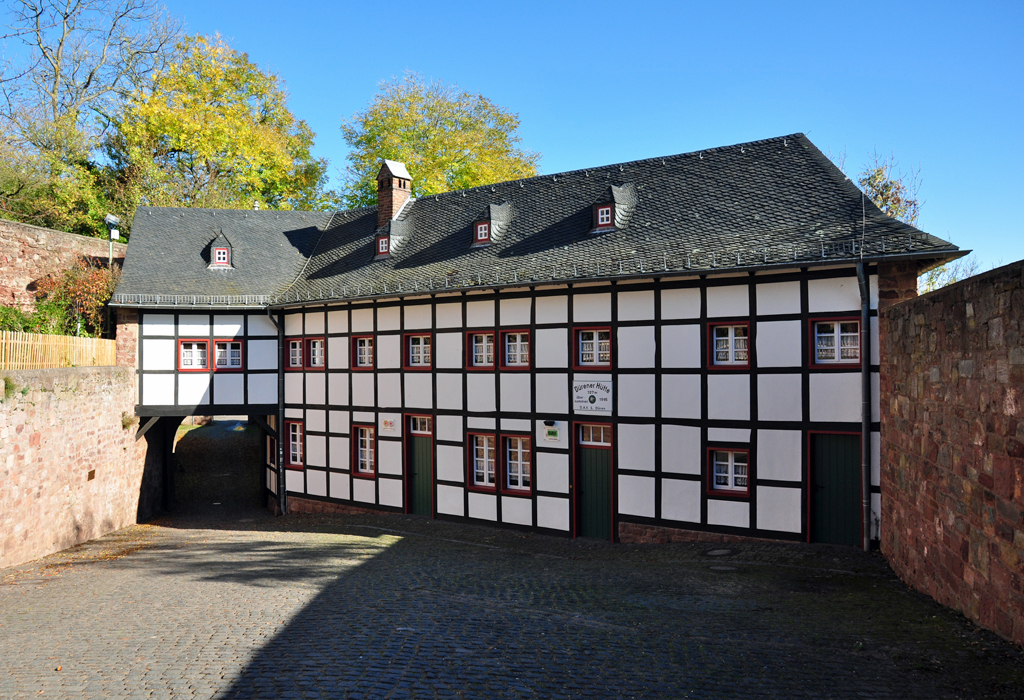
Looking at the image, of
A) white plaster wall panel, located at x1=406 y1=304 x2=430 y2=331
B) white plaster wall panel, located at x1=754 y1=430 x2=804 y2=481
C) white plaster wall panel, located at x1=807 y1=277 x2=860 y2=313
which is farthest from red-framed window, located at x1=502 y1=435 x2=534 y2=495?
white plaster wall panel, located at x1=807 y1=277 x2=860 y2=313

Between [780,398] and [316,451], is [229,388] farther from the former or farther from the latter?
[780,398]

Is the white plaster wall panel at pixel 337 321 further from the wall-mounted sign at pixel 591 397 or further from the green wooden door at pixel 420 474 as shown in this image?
the wall-mounted sign at pixel 591 397

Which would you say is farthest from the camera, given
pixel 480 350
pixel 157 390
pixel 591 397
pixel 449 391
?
pixel 157 390

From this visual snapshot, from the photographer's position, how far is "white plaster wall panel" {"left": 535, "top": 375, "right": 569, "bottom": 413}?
1366cm

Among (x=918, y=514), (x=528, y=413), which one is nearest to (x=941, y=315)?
(x=918, y=514)

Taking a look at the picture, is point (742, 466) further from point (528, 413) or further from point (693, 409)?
point (528, 413)

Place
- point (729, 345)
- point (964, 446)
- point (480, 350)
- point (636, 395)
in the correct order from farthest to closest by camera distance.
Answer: point (480, 350)
point (636, 395)
point (729, 345)
point (964, 446)

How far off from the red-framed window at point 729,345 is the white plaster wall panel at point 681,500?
6.86 ft

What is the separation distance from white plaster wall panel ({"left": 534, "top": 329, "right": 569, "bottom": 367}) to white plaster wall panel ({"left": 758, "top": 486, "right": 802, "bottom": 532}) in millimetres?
4212

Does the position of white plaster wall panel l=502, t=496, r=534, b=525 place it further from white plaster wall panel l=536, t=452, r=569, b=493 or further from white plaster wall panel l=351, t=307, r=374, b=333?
white plaster wall panel l=351, t=307, r=374, b=333

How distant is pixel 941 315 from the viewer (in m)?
7.23

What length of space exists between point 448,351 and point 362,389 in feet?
8.86

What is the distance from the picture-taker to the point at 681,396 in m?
12.4

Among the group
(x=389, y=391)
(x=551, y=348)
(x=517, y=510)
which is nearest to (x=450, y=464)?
(x=517, y=510)
